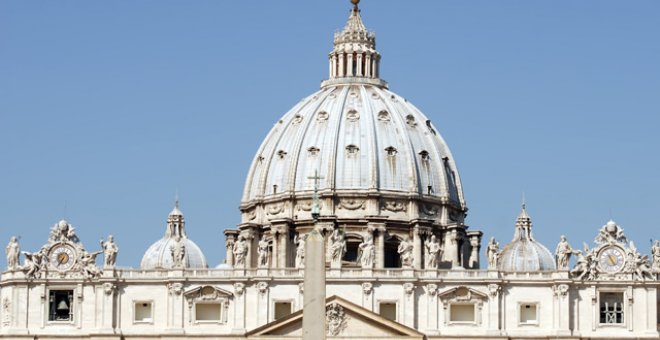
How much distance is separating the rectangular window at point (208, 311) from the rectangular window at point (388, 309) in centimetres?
1276

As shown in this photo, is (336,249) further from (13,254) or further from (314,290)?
(314,290)

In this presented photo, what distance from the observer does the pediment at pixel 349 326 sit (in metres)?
174

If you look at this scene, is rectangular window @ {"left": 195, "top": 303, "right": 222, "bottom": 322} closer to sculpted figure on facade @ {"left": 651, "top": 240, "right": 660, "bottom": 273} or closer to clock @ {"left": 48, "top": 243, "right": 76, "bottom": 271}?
clock @ {"left": 48, "top": 243, "right": 76, "bottom": 271}

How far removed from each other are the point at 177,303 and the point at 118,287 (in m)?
5.07

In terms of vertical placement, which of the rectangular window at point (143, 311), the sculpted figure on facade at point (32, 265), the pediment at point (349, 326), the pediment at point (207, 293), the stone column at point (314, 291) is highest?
the sculpted figure on facade at point (32, 265)

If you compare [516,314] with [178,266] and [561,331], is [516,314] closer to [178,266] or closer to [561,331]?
[561,331]

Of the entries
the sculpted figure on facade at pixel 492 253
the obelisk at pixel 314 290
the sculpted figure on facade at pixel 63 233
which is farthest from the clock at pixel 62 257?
the obelisk at pixel 314 290

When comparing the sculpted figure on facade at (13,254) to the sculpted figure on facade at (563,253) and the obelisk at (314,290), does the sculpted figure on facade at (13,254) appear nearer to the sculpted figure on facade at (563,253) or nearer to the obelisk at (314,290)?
the sculpted figure on facade at (563,253)

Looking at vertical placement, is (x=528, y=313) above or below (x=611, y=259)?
below

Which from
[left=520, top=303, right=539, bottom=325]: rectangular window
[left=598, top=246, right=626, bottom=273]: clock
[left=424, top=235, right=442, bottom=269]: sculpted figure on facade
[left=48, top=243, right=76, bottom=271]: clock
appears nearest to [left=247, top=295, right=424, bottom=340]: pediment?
[left=424, top=235, right=442, bottom=269]: sculpted figure on facade

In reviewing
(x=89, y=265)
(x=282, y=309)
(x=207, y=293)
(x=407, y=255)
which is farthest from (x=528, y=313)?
(x=89, y=265)

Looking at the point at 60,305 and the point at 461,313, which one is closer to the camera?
the point at 461,313

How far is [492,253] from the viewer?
184 metres

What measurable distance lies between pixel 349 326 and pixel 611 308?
21.2m
